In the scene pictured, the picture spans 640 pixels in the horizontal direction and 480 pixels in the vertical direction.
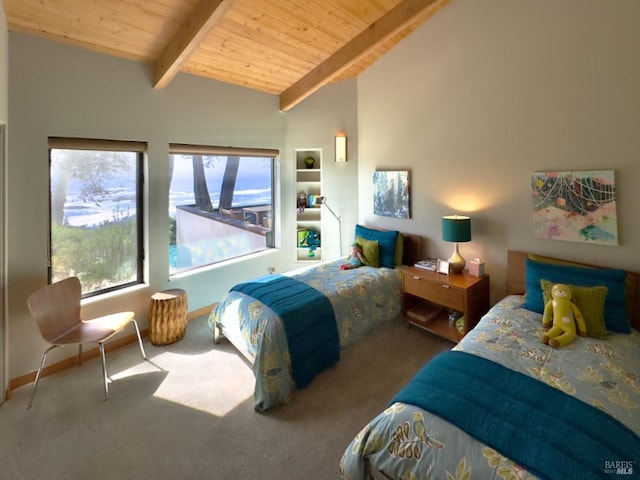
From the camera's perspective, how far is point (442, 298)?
122 inches

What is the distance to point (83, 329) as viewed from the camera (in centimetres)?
261

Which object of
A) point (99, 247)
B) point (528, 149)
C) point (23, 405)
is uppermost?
point (528, 149)

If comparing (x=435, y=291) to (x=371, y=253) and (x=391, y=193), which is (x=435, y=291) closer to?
(x=371, y=253)

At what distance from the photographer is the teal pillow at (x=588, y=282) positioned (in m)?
2.24

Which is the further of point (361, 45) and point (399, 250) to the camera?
point (399, 250)

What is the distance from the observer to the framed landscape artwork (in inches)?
153

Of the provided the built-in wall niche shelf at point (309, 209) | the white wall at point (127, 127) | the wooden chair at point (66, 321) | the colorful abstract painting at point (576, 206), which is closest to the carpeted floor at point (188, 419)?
the wooden chair at point (66, 321)

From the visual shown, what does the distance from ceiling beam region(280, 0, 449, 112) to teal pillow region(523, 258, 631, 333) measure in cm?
247

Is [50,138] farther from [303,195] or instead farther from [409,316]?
[409,316]

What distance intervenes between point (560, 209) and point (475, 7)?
2.08 m

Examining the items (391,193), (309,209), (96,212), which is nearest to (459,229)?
(391,193)

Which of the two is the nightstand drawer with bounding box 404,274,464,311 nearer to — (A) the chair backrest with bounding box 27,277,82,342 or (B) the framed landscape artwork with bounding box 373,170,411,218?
(B) the framed landscape artwork with bounding box 373,170,411,218

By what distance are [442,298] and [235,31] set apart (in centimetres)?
317

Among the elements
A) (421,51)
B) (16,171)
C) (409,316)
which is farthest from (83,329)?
(421,51)
